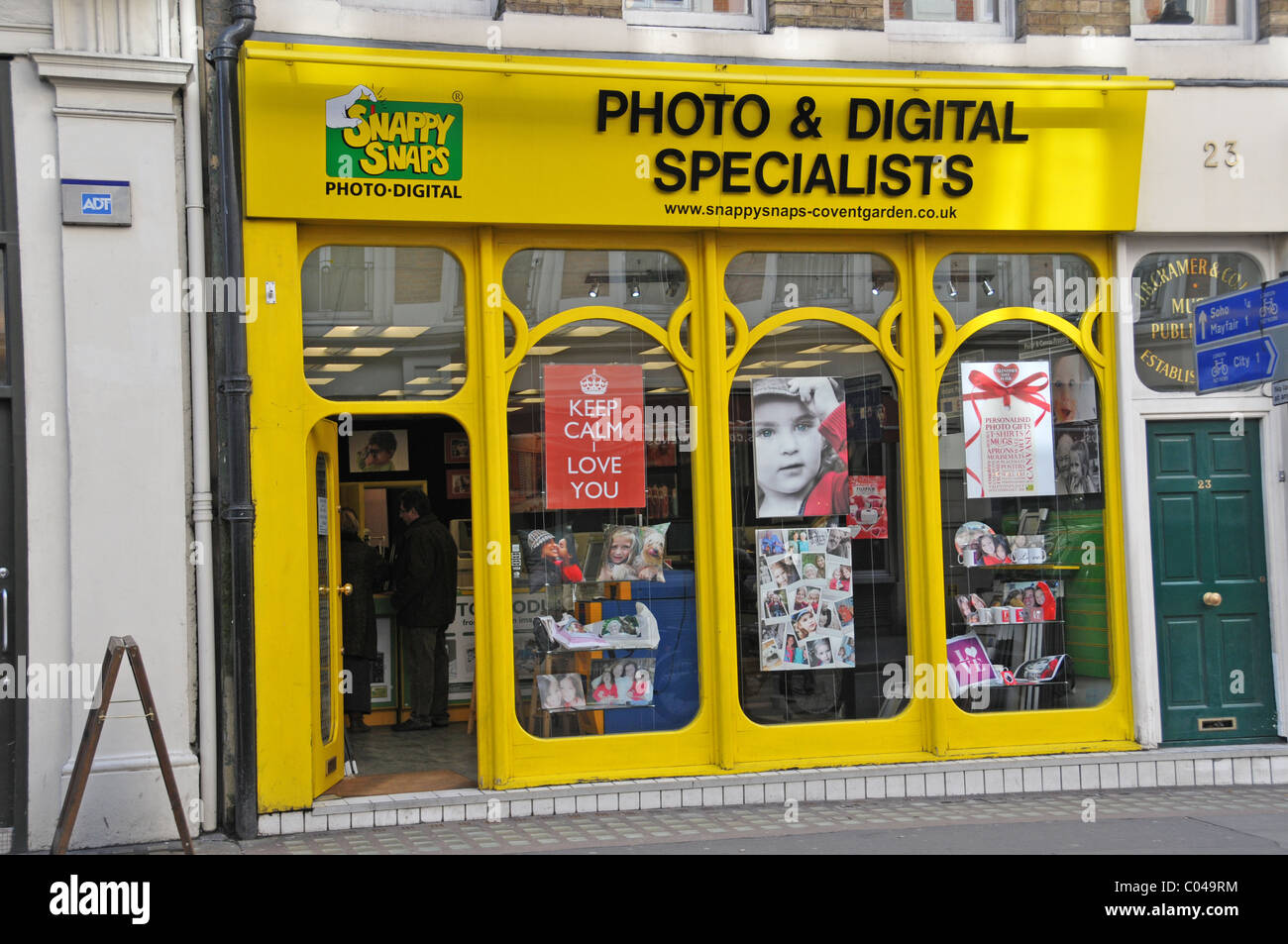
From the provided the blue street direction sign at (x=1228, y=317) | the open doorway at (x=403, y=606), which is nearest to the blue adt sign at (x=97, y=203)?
the open doorway at (x=403, y=606)

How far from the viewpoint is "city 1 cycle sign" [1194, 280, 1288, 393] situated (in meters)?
7.18

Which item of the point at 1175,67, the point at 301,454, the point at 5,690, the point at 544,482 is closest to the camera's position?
the point at 5,690

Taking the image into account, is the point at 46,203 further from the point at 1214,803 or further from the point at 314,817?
the point at 1214,803

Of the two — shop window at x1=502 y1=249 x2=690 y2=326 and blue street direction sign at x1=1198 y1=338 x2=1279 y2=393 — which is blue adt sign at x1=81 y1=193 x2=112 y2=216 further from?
blue street direction sign at x1=1198 y1=338 x2=1279 y2=393

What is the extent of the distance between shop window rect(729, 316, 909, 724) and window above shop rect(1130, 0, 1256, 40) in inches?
115

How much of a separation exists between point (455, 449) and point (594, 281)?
11.4 ft

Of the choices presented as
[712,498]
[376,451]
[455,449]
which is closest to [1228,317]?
[712,498]

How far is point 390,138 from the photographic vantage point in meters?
7.63

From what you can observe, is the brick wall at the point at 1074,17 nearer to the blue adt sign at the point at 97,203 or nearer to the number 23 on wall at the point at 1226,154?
the number 23 on wall at the point at 1226,154

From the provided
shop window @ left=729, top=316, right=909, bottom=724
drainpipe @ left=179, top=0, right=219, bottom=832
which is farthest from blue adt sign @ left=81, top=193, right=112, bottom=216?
shop window @ left=729, top=316, right=909, bottom=724

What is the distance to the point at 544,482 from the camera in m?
8.10

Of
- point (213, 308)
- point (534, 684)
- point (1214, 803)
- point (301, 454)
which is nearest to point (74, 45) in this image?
point (213, 308)

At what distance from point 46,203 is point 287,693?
9.70 ft

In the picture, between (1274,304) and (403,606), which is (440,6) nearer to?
(403,606)
